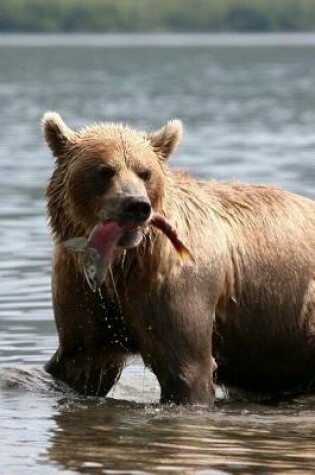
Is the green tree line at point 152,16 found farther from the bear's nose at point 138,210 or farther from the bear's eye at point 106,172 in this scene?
the bear's nose at point 138,210

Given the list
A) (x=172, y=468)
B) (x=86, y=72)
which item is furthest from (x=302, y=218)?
(x=86, y=72)

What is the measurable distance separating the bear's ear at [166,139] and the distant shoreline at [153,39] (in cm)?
11084

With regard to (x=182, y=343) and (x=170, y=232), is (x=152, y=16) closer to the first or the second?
(x=182, y=343)

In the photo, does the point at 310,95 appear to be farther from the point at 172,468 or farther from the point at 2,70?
the point at 172,468

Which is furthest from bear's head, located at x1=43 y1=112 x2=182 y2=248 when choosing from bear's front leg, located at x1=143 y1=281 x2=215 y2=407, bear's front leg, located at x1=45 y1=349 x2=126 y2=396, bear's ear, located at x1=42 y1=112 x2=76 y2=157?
bear's front leg, located at x1=45 y1=349 x2=126 y2=396

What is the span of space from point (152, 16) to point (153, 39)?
4668mm

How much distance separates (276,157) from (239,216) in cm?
1820

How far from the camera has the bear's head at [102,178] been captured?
843 centimetres

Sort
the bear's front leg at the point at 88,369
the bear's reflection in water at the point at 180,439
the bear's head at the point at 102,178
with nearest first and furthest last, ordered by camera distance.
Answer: the bear's reflection in water at the point at 180,439
the bear's head at the point at 102,178
the bear's front leg at the point at 88,369

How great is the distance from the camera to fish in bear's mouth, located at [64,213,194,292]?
A: 8438 mm

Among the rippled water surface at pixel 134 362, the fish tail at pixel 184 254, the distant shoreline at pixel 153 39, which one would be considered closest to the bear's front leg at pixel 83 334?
the rippled water surface at pixel 134 362

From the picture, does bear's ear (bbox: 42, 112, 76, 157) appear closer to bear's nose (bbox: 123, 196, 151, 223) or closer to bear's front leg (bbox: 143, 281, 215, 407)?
bear's nose (bbox: 123, 196, 151, 223)

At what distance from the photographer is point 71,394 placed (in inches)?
375

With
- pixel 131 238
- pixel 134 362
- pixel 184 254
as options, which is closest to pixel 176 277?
pixel 184 254
